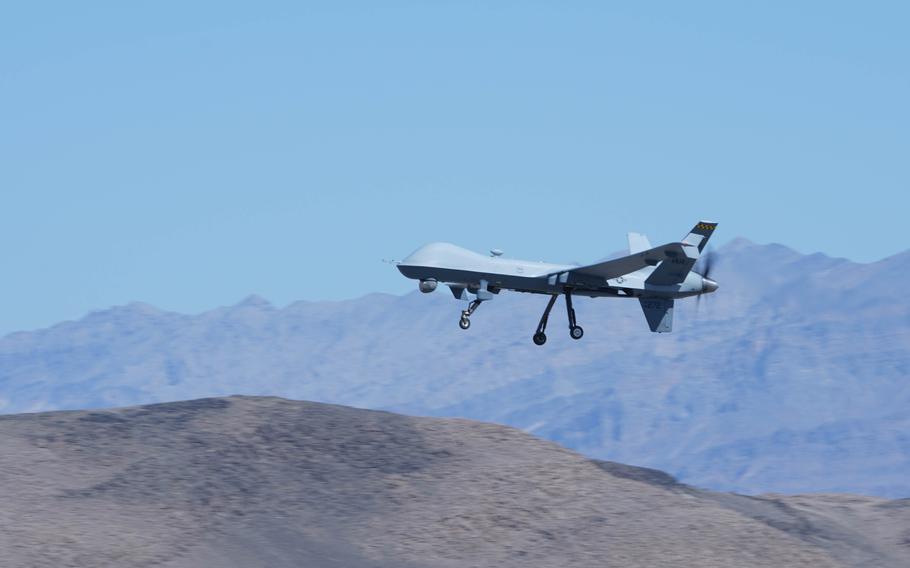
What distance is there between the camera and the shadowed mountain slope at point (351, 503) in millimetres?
46031

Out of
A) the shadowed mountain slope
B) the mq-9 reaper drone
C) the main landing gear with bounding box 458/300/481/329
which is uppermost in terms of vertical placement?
the mq-9 reaper drone

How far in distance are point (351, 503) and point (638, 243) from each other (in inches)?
650

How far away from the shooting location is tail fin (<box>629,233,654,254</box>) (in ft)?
186

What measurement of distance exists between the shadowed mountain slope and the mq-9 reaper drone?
578 cm

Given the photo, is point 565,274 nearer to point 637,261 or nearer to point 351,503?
point 637,261

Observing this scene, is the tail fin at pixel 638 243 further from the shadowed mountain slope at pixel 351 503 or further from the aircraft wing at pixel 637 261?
the shadowed mountain slope at pixel 351 503

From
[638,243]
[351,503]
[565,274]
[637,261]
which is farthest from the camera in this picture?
[638,243]

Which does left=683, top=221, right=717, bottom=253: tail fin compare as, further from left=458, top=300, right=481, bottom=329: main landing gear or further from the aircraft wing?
left=458, top=300, right=481, bottom=329: main landing gear

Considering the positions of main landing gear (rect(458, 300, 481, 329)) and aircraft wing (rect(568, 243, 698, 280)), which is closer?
main landing gear (rect(458, 300, 481, 329))

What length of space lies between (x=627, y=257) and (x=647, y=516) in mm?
9614

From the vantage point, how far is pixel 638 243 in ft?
187

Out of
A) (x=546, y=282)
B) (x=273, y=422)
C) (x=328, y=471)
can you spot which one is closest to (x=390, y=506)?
(x=328, y=471)

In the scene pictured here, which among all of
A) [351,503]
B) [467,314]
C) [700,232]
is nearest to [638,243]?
[700,232]

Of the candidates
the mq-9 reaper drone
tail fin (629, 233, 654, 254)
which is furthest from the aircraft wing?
tail fin (629, 233, 654, 254)
